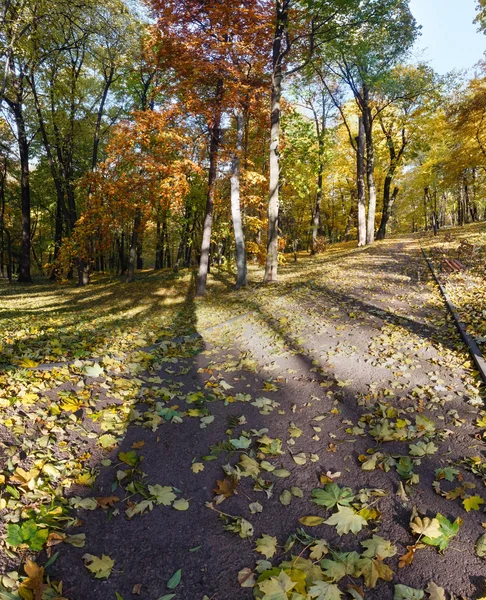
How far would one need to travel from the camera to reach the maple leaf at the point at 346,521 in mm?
2418

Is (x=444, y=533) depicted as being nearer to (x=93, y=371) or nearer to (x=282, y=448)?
(x=282, y=448)

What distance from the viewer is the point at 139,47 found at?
14.5 meters

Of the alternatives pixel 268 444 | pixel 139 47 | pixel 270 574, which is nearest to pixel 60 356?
pixel 268 444

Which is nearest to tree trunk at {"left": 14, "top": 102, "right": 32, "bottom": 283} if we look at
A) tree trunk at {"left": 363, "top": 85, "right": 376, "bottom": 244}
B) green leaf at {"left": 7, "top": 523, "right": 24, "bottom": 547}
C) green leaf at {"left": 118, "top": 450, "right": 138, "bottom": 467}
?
tree trunk at {"left": 363, "top": 85, "right": 376, "bottom": 244}

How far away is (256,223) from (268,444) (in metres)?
13.2

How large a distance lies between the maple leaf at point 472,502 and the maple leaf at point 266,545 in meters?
1.48

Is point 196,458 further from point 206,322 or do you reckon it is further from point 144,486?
point 206,322

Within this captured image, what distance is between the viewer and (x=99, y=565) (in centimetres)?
215

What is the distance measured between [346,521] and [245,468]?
0.98 metres

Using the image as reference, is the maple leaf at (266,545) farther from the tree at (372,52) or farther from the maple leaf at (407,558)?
the tree at (372,52)

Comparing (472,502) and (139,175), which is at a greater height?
(139,175)

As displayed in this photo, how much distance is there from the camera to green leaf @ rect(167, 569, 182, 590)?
82.2 inches

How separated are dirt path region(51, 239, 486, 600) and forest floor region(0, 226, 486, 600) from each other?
1 centimetres

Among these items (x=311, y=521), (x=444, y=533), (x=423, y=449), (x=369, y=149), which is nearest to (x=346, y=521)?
(x=311, y=521)
